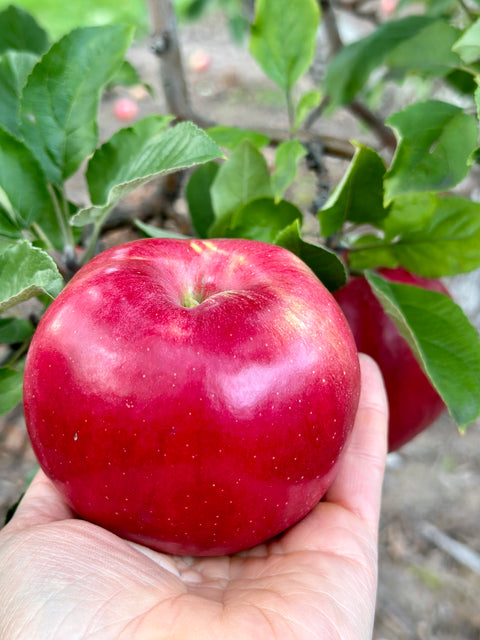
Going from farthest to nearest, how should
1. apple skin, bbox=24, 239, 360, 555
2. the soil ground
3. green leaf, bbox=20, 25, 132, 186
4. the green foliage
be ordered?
the green foliage
the soil ground
green leaf, bbox=20, 25, 132, 186
apple skin, bbox=24, 239, 360, 555

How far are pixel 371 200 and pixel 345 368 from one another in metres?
0.28

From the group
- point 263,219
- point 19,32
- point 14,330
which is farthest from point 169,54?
point 14,330

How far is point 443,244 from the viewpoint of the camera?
0.91m

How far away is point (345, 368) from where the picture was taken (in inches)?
27.0

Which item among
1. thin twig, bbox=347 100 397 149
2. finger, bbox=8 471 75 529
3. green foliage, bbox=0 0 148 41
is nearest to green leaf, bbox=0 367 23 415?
finger, bbox=8 471 75 529

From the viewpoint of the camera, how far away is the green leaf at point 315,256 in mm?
777

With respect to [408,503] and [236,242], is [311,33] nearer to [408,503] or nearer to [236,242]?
[236,242]

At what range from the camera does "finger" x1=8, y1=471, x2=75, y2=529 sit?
0.77m

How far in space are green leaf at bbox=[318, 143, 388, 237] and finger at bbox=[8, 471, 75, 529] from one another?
0.48 metres

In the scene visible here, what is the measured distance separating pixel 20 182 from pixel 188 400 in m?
0.40

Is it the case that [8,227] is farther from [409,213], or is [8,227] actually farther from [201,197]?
[409,213]

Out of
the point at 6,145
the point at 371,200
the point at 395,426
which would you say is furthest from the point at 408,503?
the point at 6,145

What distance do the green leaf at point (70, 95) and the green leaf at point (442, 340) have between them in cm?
42

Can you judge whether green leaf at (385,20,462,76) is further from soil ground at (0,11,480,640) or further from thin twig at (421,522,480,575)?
thin twig at (421,522,480,575)
